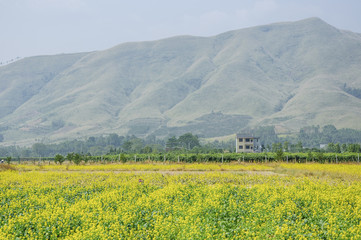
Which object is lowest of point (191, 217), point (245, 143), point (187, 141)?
point (245, 143)

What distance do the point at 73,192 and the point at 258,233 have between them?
1327 cm

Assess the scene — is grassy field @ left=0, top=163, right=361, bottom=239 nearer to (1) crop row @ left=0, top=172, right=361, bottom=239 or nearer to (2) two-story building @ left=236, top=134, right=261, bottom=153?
(1) crop row @ left=0, top=172, right=361, bottom=239

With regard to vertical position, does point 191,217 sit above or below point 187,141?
above

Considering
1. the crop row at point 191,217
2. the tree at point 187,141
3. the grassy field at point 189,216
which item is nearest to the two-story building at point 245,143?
the tree at point 187,141

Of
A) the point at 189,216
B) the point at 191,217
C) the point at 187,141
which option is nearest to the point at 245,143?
the point at 187,141

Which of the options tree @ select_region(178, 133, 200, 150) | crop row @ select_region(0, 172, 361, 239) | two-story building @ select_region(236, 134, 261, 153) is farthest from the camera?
tree @ select_region(178, 133, 200, 150)

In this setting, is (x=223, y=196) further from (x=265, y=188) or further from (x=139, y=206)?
(x=139, y=206)

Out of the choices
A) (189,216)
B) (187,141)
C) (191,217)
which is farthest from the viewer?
(187,141)

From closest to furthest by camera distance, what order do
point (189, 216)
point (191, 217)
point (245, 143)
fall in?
point (189, 216), point (191, 217), point (245, 143)

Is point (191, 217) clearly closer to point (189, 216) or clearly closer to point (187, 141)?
point (189, 216)

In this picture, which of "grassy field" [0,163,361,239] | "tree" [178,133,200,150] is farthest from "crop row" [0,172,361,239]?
"tree" [178,133,200,150]

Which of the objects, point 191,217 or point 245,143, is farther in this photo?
point 245,143

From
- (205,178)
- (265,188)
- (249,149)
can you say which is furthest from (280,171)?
(249,149)

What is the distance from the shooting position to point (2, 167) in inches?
1806
